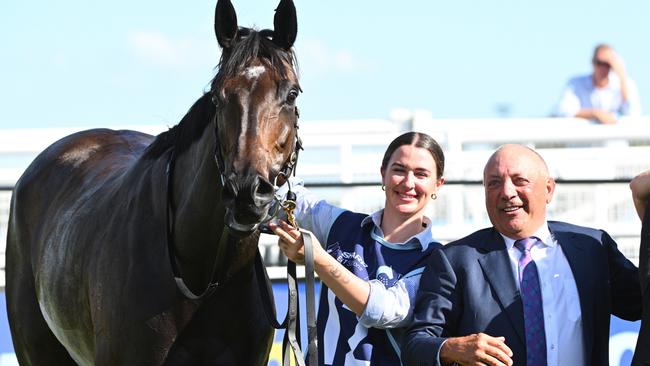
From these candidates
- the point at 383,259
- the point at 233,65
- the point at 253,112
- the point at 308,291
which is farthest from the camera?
the point at 383,259

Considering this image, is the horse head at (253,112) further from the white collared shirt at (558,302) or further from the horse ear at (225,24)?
the white collared shirt at (558,302)

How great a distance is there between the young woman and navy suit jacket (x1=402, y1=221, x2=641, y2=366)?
0.12 m

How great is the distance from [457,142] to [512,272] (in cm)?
401

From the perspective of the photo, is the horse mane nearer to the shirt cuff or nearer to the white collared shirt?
the shirt cuff

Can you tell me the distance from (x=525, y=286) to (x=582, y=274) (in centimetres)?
20

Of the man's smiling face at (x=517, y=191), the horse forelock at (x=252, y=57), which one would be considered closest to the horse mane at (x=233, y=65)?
the horse forelock at (x=252, y=57)

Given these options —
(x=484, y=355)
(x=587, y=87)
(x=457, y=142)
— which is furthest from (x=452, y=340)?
(x=587, y=87)

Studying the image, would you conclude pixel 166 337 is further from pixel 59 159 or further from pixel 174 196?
pixel 59 159

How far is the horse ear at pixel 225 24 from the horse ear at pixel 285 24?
151 mm

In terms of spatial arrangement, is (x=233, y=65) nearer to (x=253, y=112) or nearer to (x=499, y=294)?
(x=253, y=112)

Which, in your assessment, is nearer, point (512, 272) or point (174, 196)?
point (512, 272)

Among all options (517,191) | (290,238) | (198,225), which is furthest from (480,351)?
(198,225)

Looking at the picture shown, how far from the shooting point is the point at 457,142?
7734 millimetres

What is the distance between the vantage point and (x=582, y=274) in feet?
12.4
